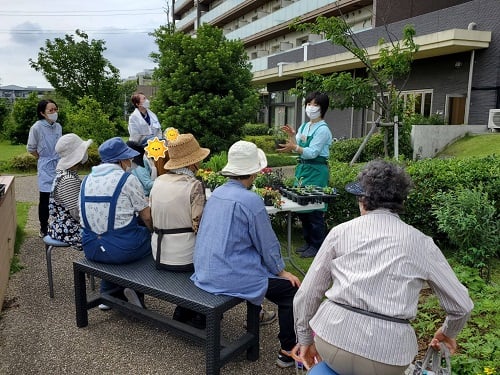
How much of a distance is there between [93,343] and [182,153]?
1616 millimetres

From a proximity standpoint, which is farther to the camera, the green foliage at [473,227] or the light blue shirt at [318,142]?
the light blue shirt at [318,142]

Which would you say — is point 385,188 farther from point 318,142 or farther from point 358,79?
point 358,79

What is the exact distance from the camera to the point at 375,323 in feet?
5.87

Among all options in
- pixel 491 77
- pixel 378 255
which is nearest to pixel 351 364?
pixel 378 255

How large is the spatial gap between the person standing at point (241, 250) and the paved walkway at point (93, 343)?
60 cm

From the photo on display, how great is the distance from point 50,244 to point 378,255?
3354 mm

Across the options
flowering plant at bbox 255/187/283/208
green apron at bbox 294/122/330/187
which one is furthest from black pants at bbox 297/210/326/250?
flowering plant at bbox 255/187/283/208

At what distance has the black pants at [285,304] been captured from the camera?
296 centimetres

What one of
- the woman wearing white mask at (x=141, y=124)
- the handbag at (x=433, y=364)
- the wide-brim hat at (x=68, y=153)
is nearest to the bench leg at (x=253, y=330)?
the handbag at (x=433, y=364)

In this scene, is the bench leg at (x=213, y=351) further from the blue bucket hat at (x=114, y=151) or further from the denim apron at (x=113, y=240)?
the blue bucket hat at (x=114, y=151)

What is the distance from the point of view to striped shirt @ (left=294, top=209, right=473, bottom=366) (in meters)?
1.79

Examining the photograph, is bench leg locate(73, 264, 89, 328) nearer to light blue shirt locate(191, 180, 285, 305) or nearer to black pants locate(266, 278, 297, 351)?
light blue shirt locate(191, 180, 285, 305)

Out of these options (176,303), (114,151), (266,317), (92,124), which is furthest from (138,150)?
(92,124)

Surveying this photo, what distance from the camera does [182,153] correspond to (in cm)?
332
